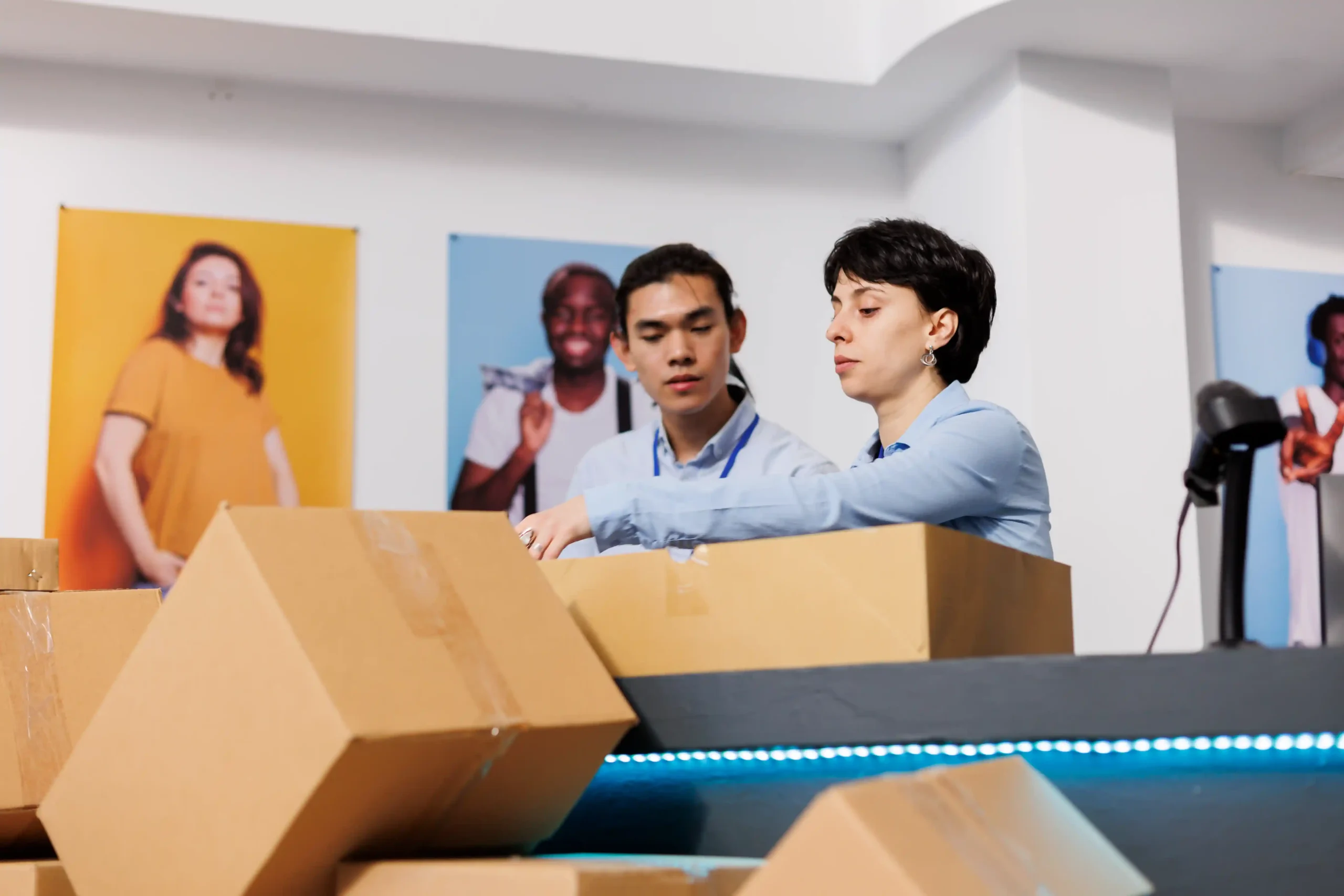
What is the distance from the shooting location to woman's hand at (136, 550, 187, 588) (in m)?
2.96

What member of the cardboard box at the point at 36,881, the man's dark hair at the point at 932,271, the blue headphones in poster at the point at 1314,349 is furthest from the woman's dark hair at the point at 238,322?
the blue headphones in poster at the point at 1314,349

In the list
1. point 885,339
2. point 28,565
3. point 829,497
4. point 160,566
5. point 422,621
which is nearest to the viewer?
point 422,621

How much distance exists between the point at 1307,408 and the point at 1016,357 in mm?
1011

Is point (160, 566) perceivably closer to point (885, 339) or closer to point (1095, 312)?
point (885, 339)

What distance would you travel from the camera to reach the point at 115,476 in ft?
9.78

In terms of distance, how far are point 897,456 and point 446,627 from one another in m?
0.52

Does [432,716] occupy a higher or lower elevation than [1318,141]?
lower

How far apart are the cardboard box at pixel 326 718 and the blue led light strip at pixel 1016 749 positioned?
102 millimetres

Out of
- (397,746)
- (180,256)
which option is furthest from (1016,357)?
(397,746)

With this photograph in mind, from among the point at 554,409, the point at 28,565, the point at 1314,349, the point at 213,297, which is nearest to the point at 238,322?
the point at 213,297

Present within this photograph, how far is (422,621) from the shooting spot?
997mm

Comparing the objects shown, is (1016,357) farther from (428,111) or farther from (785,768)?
(785,768)

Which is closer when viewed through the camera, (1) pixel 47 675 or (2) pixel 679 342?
(1) pixel 47 675

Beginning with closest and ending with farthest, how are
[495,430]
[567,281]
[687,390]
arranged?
1. [687,390]
2. [495,430]
3. [567,281]
